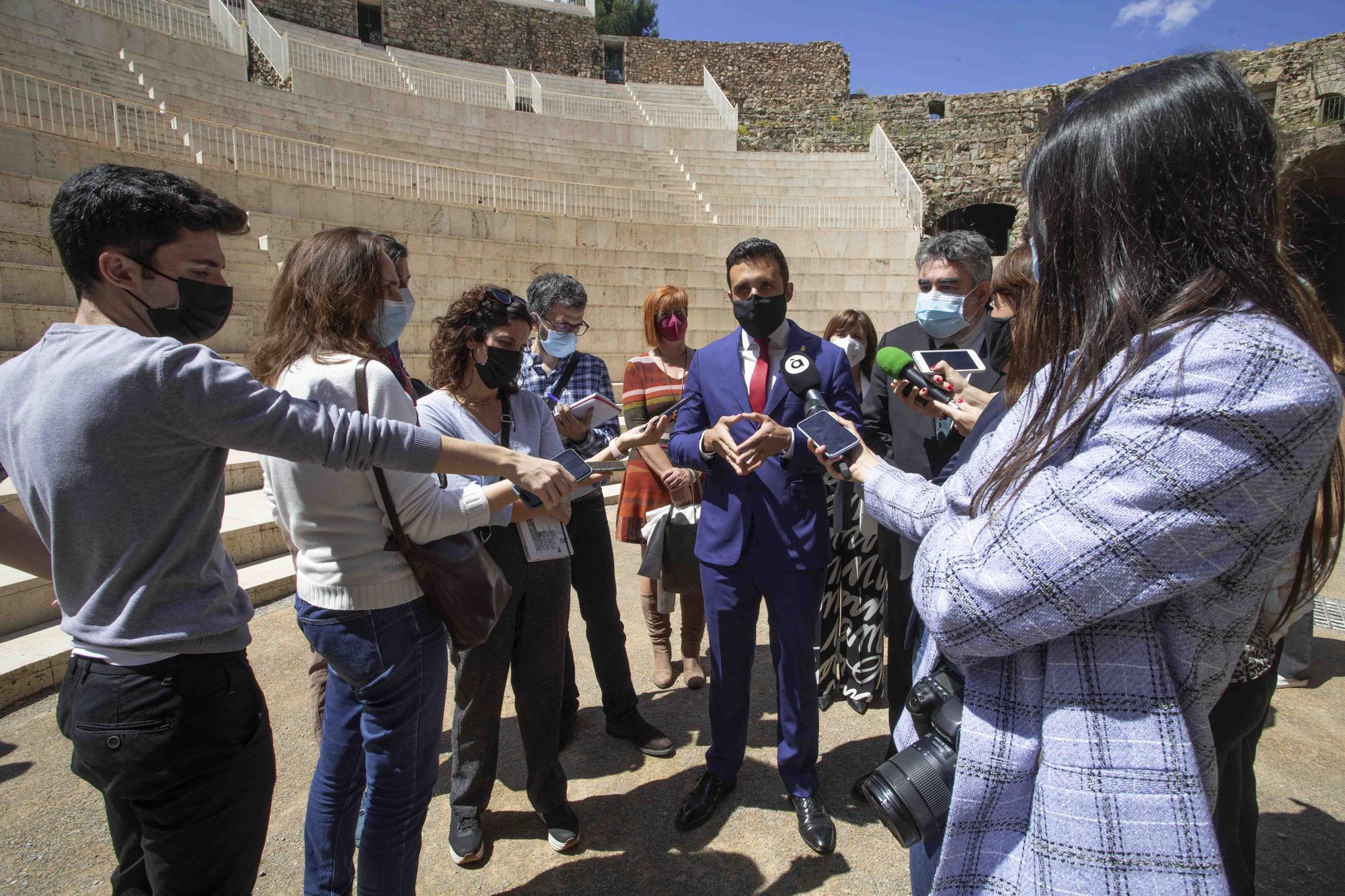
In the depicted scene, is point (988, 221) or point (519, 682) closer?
point (519, 682)

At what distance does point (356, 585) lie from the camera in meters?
1.87

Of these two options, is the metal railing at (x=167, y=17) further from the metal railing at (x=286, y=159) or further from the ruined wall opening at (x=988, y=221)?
the ruined wall opening at (x=988, y=221)

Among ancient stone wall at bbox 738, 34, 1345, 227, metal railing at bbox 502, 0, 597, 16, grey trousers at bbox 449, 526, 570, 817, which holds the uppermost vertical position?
metal railing at bbox 502, 0, 597, 16

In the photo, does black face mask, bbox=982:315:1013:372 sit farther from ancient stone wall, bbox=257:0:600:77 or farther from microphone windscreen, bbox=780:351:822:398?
ancient stone wall, bbox=257:0:600:77

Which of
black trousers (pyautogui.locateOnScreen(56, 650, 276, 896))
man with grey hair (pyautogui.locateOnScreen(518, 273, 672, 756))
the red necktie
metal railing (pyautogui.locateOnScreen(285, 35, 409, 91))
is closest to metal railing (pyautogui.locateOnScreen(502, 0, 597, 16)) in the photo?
metal railing (pyautogui.locateOnScreen(285, 35, 409, 91))

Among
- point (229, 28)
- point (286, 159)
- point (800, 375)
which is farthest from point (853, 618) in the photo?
point (229, 28)

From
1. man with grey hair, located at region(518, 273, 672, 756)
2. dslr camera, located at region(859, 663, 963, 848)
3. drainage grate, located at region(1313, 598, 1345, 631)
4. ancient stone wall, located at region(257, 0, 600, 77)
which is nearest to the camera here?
dslr camera, located at region(859, 663, 963, 848)

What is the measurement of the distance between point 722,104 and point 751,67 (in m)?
8.92

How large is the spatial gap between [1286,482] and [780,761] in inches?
82.9

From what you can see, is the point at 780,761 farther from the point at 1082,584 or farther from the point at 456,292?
the point at 456,292

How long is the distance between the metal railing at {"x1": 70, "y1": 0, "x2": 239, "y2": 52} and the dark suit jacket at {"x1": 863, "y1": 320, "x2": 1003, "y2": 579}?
1752cm

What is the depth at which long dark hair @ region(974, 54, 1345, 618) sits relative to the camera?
950 millimetres

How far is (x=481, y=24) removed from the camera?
1110 inches

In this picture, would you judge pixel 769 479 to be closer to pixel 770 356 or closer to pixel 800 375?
pixel 800 375
